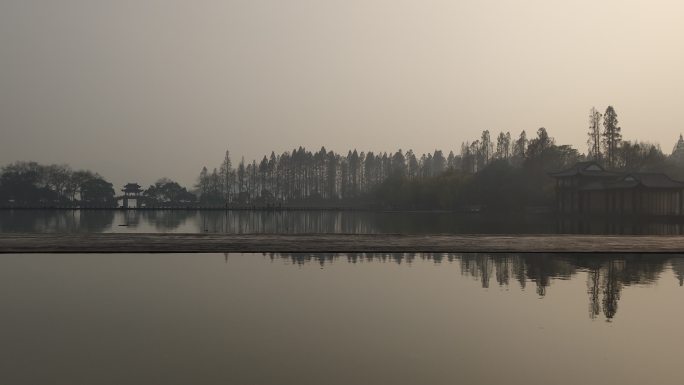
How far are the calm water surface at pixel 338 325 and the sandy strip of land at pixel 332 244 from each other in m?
5.10

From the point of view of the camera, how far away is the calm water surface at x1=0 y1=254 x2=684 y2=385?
757 centimetres

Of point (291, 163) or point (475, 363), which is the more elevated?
point (291, 163)

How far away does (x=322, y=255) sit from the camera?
70.0 feet

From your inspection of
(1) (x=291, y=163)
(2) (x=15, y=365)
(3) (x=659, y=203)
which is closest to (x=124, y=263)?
(2) (x=15, y=365)

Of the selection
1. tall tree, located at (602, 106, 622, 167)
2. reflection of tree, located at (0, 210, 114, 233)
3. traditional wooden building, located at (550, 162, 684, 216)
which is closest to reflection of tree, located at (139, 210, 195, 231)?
reflection of tree, located at (0, 210, 114, 233)

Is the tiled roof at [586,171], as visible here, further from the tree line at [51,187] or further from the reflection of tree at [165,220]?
the tree line at [51,187]

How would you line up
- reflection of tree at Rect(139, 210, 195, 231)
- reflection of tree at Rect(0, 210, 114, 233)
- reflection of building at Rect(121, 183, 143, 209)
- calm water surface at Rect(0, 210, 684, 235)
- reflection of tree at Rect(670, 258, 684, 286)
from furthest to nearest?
reflection of building at Rect(121, 183, 143, 209) < reflection of tree at Rect(139, 210, 195, 231) < reflection of tree at Rect(0, 210, 114, 233) < calm water surface at Rect(0, 210, 684, 235) < reflection of tree at Rect(670, 258, 684, 286)

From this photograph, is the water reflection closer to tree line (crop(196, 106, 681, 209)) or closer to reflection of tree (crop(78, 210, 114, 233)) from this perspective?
reflection of tree (crop(78, 210, 114, 233))

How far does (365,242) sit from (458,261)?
22.7ft

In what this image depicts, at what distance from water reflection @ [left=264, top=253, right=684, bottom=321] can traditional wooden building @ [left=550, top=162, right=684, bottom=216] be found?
4484cm

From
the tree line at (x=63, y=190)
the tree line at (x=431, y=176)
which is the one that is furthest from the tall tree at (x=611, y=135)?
the tree line at (x=63, y=190)

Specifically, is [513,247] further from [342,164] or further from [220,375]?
[342,164]

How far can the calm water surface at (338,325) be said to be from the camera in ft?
24.8

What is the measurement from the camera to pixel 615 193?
2554 inches
